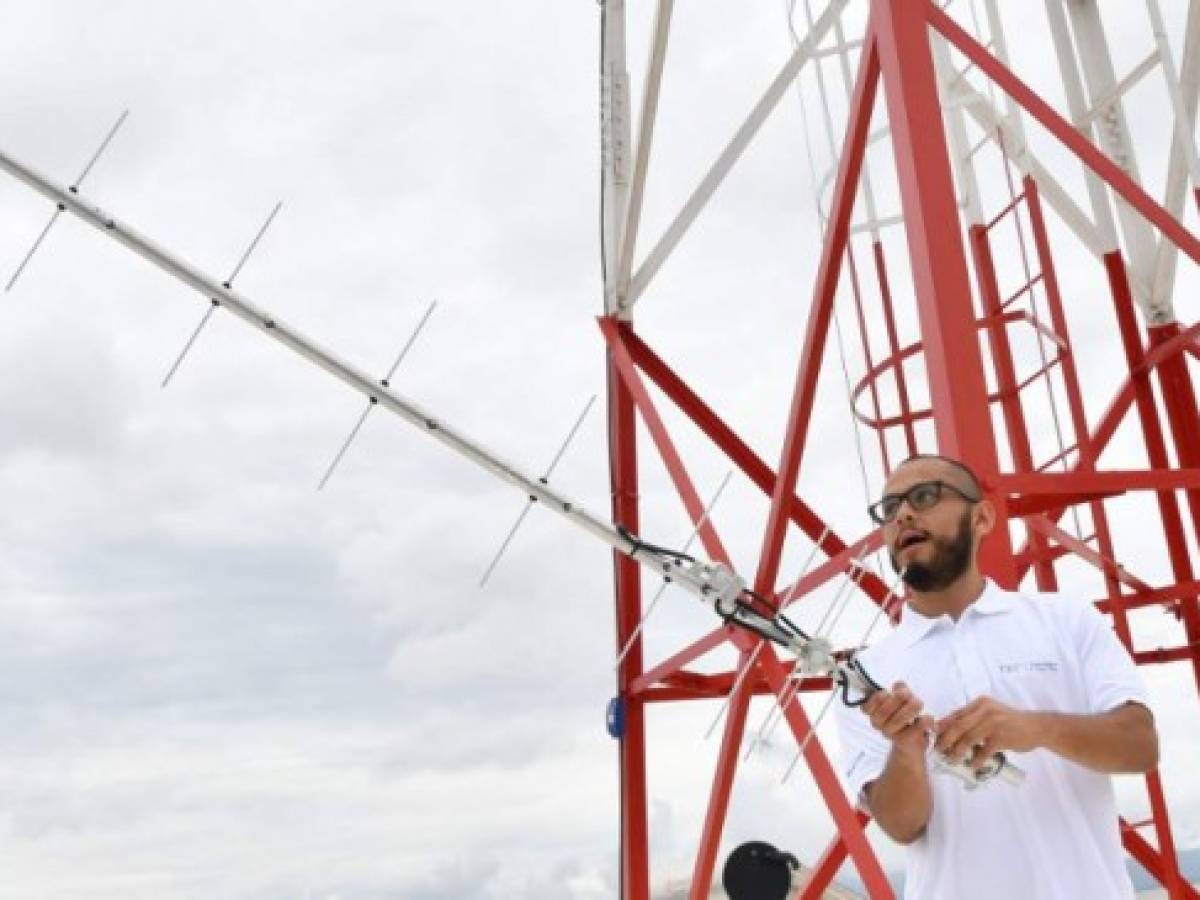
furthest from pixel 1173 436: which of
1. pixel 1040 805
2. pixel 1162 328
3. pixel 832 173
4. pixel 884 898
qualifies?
pixel 1040 805

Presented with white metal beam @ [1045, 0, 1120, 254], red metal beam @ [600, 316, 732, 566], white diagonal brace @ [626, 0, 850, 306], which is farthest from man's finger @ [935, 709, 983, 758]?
white metal beam @ [1045, 0, 1120, 254]

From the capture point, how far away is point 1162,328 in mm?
10250

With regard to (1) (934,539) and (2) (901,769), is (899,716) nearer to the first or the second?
(2) (901,769)

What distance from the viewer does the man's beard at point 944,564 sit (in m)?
3.49

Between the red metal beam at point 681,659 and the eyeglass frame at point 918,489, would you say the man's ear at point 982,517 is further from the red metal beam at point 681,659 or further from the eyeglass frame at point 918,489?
the red metal beam at point 681,659

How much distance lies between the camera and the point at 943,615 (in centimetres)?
358

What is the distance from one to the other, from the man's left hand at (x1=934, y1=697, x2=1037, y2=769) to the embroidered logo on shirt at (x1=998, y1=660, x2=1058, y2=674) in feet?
1.37

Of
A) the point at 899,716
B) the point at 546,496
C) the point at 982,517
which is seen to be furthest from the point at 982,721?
the point at 546,496

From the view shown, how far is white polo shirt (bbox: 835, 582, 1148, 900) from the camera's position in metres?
3.18

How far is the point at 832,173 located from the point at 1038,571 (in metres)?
3.06

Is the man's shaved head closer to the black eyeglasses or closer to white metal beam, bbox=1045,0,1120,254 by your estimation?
the black eyeglasses

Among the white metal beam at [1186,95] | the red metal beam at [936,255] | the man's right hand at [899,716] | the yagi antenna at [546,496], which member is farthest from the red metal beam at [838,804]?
the white metal beam at [1186,95]

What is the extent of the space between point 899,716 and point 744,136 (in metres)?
6.22

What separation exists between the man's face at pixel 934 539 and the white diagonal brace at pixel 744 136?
17.9ft
